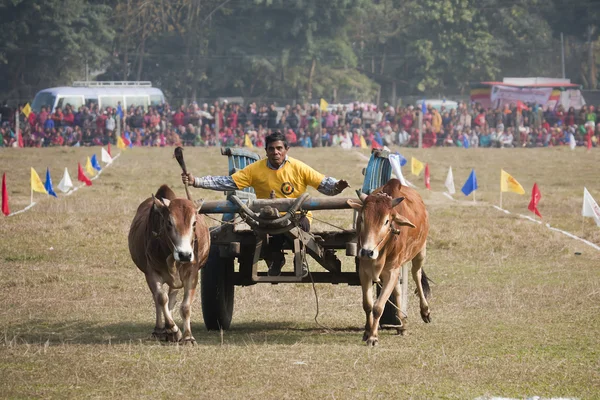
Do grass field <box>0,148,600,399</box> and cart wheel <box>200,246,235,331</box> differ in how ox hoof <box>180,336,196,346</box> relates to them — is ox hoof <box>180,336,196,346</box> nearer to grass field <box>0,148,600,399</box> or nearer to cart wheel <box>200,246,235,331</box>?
grass field <box>0,148,600,399</box>

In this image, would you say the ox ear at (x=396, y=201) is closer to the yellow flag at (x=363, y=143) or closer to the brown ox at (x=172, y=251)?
the brown ox at (x=172, y=251)

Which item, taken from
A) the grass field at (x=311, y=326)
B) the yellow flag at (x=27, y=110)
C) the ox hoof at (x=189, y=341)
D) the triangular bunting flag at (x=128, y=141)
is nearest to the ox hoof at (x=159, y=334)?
the grass field at (x=311, y=326)

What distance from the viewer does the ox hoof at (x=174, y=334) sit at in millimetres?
9852

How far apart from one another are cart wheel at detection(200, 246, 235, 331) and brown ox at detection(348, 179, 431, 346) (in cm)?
148

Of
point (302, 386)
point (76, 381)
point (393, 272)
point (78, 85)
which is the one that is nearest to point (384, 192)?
point (393, 272)

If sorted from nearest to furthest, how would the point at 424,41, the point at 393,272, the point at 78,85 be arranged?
the point at 393,272 < the point at 78,85 < the point at 424,41

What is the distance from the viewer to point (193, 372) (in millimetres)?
8344

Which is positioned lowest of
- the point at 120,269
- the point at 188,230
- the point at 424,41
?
the point at 120,269

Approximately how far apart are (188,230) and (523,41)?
5583 centimetres

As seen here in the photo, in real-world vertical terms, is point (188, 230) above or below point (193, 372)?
above

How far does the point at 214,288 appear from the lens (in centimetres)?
1064

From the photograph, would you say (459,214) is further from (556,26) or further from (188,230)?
(556,26)

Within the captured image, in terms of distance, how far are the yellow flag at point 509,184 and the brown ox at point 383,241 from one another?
990cm

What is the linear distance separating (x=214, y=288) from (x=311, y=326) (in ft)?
3.82
